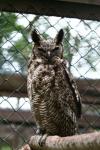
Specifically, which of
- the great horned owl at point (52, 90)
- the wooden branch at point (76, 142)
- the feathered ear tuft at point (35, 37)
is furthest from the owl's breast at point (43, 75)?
the wooden branch at point (76, 142)

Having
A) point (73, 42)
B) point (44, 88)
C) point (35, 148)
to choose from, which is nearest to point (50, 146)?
point (35, 148)

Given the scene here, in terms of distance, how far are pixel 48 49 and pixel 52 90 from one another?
8.0 inches

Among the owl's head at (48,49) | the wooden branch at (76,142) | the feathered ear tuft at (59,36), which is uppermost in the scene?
the feathered ear tuft at (59,36)

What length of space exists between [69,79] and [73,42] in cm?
18

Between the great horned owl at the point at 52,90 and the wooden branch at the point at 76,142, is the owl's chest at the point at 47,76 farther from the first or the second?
the wooden branch at the point at 76,142

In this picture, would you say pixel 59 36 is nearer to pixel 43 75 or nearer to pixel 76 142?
pixel 43 75

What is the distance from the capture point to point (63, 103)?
238cm

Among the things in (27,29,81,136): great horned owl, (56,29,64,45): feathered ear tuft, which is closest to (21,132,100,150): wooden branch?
(27,29,81,136): great horned owl

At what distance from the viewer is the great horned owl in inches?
92.4

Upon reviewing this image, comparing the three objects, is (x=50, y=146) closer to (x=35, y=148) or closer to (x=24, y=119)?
(x=35, y=148)

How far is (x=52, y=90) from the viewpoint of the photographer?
7.70ft

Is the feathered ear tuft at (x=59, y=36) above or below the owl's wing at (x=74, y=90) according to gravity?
above

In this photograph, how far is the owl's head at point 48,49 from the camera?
242 cm

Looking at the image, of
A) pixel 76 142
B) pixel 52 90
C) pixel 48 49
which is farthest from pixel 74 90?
pixel 76 142
